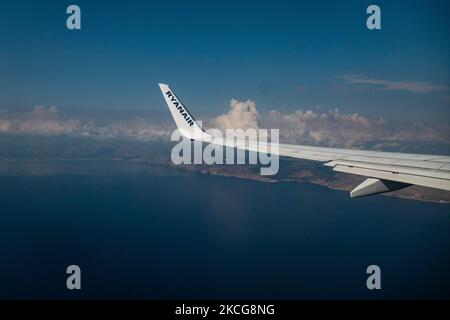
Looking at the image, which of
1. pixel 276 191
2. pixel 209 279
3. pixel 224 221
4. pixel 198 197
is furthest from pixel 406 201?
pixel 209 279

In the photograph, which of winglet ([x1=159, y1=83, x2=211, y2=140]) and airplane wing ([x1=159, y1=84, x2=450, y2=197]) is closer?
airplane wing ([x1=159, y1=84, x2=450, y2=197])

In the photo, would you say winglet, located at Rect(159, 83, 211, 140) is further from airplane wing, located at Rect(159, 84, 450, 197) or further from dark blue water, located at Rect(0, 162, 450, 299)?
dark blue water, located at Rect(0, 162, 450, 299)

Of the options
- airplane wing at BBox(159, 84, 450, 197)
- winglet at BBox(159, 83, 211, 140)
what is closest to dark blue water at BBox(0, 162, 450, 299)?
airplane wing at BBox(159, 84, 450, 197)

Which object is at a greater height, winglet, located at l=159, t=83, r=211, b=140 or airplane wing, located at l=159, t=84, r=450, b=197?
winglet, located at l=159, t=83, r=211, b=140

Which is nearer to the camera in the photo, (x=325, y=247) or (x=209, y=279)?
(x=209, y=279)

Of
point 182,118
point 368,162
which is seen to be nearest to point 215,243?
point 182,118

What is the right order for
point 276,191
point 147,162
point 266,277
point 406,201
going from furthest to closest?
point 147,162 < point 276,191 < point 406,201 < point 266,277
